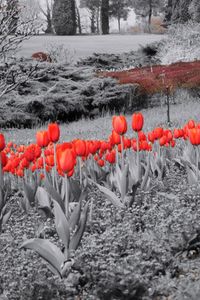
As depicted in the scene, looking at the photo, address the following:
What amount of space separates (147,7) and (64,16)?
15.2 meters

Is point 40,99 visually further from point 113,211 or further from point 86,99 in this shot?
point 113,211

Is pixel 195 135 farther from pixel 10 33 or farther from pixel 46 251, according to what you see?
pixel 10 33

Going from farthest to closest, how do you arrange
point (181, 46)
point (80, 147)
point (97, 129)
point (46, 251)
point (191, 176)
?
point (181, 46) → point (97, 129) → point (191, 176) → point (80, 147) → point (46, 251)

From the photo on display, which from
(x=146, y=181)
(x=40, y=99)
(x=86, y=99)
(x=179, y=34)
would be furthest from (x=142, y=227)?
(x=179, y=34)

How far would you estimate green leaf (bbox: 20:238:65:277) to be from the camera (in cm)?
266

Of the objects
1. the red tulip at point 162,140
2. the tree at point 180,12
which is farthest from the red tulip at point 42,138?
the tree at point 180,12

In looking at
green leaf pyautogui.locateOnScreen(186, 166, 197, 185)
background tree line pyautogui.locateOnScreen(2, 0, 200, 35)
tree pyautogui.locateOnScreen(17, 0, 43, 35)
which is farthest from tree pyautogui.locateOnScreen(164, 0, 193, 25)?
green leaf pyautogui.locateOnScreen(186, 166, 197, 185)

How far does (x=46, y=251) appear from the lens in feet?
8.77

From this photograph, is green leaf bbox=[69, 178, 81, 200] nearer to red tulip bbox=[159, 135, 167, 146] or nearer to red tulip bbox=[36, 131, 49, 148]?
red tulip bbox=[36, 131, 49, 148]

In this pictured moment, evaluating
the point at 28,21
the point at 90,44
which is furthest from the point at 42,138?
the point at 90,44

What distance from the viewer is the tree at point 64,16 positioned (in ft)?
148

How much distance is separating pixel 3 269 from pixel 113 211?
120 cm

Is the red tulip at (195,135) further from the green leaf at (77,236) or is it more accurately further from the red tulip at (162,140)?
the green leaf at (77,236)

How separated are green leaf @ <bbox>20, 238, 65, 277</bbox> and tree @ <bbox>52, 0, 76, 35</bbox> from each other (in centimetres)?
4374
